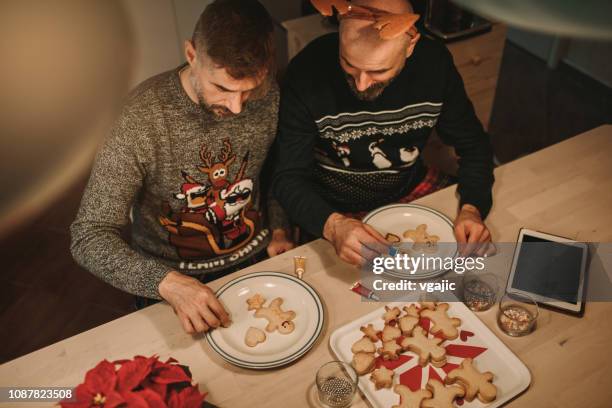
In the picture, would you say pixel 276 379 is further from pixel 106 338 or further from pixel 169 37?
pixel 169 37

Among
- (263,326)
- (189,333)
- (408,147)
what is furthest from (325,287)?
(408,147)

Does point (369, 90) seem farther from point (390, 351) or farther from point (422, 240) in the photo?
point (390, 351)

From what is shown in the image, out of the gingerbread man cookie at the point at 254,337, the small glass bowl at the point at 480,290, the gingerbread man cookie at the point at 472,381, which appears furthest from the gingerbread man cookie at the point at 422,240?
the gingerbread man cookie at the point at 254,337

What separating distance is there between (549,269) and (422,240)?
1.03 ft

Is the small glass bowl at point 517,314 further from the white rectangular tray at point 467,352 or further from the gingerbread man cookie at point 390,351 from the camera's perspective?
the gingerbread man cookie at point 390,351

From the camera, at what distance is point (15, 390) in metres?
1.04

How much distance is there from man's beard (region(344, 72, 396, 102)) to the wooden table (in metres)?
0.43

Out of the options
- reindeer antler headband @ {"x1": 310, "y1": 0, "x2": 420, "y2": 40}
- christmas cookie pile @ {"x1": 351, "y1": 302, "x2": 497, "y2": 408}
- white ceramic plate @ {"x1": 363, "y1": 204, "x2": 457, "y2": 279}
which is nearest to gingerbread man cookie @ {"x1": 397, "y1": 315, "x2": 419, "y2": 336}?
christmas cookie pile @ {"x1": 351, "y1": 302, "x2": 497, "y2": 408}

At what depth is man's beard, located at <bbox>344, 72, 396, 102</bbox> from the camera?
4.69ft

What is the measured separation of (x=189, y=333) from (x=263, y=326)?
0.53 feet

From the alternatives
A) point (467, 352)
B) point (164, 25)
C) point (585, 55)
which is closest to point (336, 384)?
point (467, 352)

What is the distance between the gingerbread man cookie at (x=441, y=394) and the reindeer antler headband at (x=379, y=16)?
0.67 metres

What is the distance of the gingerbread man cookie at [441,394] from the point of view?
1.02m

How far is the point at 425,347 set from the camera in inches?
43.6
